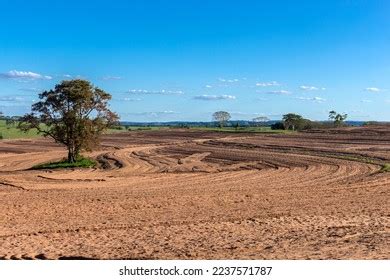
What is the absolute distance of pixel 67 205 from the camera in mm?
19109

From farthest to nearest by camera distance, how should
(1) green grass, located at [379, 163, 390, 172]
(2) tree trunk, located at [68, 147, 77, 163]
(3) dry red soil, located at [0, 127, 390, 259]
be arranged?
(2) tree trunk, located at [68, 147, 77, 163]
(1) green grass, located at [379, 163, 390, 172]
(3) dry red soil, located at [0, 127, 390, 259]

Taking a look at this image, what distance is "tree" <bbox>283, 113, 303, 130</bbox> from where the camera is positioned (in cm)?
A: 12356

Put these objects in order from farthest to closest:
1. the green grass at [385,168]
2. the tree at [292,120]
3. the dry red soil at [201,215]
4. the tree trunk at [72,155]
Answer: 1. the tree at [292,120]
2. the tree trunk at [72,155]
3. the green grass at [385,168]
4. the dry red soil at [201,215]

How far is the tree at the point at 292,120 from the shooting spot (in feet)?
405

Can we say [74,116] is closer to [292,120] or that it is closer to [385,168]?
[385,168]

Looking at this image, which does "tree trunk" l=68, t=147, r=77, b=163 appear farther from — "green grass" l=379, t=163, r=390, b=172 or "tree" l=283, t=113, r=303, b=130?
"tree" l=283, t=113, r=303, b=130

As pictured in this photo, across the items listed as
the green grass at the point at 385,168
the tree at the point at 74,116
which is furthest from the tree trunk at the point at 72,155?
the green grass at the point at 385,168

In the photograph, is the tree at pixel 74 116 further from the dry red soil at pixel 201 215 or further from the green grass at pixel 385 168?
the green grass at pixel 385 168

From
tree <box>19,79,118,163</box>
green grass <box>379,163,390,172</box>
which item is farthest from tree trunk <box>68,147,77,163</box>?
green grass <box>379,163,390,172</box>

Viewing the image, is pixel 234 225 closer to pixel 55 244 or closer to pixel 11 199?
pixel 55 244

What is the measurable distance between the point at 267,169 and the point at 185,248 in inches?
852

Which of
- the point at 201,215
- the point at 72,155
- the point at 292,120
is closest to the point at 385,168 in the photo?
the point at 201,215
